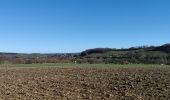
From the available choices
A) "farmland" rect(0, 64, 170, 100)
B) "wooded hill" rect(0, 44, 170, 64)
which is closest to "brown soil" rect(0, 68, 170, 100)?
"farmland" rect(0, 64, 170, 100)

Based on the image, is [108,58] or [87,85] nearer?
[87,85]

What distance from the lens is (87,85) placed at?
31578mm

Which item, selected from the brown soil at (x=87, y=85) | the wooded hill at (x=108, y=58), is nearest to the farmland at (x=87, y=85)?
the brown soil at (x=87, y=85)

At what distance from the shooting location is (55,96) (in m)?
27.6

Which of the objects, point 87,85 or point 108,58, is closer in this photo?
point 87,85

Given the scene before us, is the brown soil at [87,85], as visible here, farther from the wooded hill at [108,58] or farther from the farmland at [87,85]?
the wooded hill at [108,58]

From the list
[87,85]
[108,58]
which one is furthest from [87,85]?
[108,58]

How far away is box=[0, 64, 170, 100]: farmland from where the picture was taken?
27.5 m

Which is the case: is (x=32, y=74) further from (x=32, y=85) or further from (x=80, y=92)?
(x=80, y=92)

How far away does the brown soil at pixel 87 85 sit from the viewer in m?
27.4

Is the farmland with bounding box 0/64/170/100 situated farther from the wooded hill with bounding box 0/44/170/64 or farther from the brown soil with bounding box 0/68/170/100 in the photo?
the wooded hill with bounding box 0/44/170/64

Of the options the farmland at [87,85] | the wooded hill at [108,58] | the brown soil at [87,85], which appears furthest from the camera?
the wooded hill at [108,58]

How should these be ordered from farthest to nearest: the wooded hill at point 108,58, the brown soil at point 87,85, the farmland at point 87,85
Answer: the wooded hill at point 108,58 < the farmland at point 87,85 < the brown soil at point 87,85

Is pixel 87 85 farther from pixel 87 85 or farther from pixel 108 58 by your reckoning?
pixel 108 58
